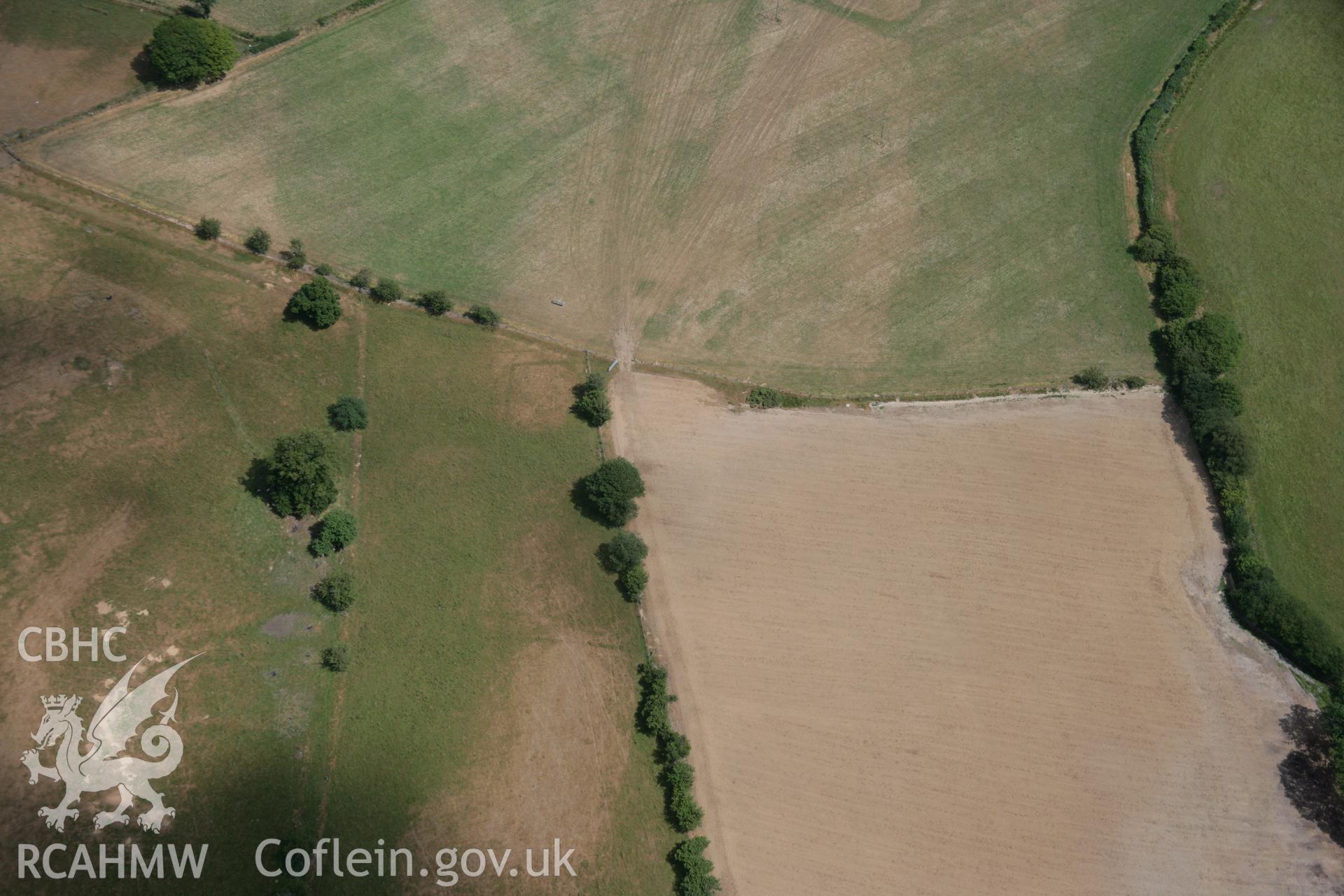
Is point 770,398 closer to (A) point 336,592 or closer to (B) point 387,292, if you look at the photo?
(B) point 387,292

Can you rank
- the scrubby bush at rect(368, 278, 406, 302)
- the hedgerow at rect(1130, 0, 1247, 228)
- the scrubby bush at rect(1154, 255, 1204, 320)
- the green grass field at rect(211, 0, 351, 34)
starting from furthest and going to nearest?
the green grass field at rect(211, 0, 351, 34) < the hedgerow at rect(1130, 0, 1247, 228) < the scrubby bush at rect(1154, 255, 1204, 320) < the scrubby bush at rect(368, 278, 406, 302)

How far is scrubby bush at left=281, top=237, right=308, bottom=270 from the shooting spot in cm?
7338

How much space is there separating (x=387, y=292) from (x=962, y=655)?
59.7 m

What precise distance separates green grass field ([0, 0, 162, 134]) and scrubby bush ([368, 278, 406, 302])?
35.0 metres

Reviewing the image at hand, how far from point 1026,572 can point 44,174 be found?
316 feet

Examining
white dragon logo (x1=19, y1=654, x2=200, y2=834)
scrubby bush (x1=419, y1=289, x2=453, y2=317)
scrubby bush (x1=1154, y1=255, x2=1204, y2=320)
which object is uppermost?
scrubby bush (x1=419, y1=289, x2=453, y2=317)

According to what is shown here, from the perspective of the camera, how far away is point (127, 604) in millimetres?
60469

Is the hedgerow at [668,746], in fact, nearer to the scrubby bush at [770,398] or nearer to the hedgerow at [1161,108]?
the scrubby bush at [770,398]

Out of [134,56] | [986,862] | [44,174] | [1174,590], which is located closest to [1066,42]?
[1174,590]

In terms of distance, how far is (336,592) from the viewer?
2436 inches

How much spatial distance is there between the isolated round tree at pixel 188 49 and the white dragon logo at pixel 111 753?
58409 mm

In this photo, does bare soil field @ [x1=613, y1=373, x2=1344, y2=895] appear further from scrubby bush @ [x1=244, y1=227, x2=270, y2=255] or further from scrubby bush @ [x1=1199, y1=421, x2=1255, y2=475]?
scrubby bush @ [x1=244, y1=227, x2=270, y2=255]

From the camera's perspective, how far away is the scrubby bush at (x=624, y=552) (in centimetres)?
6519

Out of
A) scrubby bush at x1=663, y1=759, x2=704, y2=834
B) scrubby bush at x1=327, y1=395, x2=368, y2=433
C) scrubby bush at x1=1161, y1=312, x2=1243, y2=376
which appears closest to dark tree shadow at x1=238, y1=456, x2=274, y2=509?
scrubby bush at x1=327, y1=395, x2=368, y2=433
